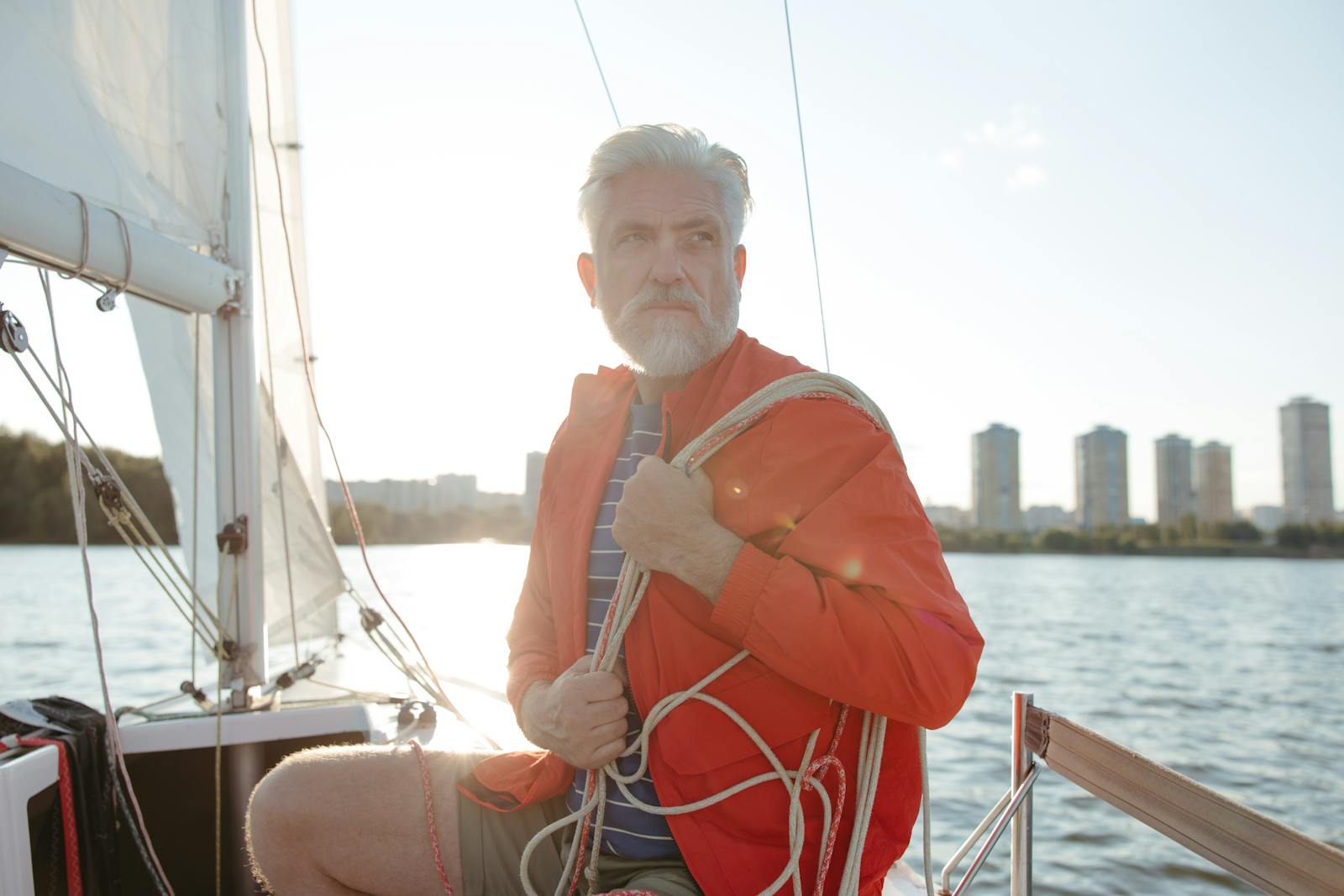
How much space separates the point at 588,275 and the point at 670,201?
0.30 meters

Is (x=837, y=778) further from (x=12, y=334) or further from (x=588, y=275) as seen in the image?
(x=12, y=334)

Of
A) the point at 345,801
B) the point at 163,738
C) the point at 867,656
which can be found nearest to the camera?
the point at 867,656

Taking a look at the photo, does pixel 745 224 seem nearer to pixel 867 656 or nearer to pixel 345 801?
pixel 867 656

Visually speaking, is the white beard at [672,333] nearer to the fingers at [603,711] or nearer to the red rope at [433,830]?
the fingers at [603,711]

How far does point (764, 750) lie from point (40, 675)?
13685 mm

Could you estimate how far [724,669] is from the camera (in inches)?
48.1

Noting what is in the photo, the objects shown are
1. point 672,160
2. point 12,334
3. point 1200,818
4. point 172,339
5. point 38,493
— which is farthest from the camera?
point 38,493

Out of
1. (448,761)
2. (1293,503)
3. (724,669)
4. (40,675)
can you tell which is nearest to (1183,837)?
(724,669)

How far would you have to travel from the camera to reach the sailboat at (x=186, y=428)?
166 cm

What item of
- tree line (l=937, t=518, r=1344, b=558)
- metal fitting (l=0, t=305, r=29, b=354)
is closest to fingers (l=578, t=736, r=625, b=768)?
metal fitting (l=0, t=305, r=29, b=354)

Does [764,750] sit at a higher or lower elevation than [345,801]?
higher

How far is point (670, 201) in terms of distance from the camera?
5.01ft

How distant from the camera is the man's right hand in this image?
4.25 feet

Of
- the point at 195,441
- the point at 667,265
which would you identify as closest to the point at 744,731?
the point at 667,265
